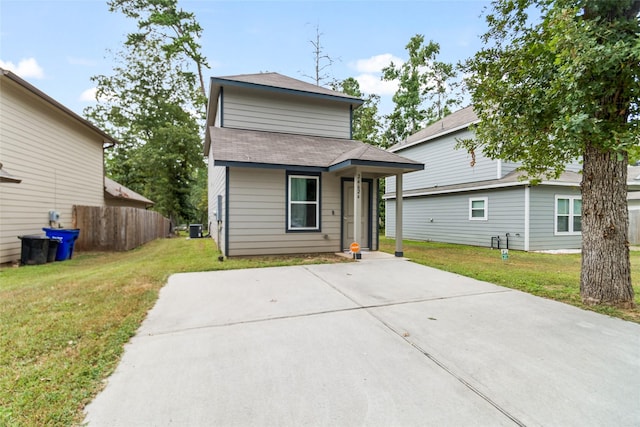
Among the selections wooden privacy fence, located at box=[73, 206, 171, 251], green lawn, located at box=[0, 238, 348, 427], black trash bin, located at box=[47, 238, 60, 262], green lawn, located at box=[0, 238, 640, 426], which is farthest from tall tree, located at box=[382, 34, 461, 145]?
green lawn, located at box=[0, 238, 348, 427]

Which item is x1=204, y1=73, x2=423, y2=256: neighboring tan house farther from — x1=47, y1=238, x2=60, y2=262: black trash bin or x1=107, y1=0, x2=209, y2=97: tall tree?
x1=107, y1=0, x2=209, y2=97: tall tree

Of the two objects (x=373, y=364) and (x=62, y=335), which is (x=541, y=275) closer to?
(x=373, y=364)

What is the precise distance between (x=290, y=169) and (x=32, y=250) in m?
7.30

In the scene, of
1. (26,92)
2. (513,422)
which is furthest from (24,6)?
(513,422)

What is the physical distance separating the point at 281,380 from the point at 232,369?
0.45 meters

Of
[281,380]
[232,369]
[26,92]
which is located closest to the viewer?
[281,380]

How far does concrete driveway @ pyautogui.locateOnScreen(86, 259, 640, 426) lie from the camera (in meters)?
1.84

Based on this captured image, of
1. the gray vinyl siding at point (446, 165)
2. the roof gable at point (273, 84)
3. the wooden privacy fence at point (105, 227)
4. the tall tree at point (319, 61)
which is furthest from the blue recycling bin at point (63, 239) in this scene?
the tall tree at point (319, 61)

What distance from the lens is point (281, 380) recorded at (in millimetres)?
2193

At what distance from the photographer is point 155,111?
21562 millimetres

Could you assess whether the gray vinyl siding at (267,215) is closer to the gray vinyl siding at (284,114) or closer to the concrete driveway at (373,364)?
the gray vinyl siding at (284,114)

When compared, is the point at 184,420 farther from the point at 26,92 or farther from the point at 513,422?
the point at 26,92

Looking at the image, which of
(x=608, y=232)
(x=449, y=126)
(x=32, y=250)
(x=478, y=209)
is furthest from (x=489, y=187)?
(x=32, y=250)

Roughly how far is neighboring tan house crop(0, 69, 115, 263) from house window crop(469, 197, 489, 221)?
588 inches
